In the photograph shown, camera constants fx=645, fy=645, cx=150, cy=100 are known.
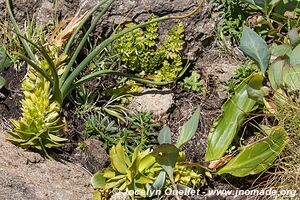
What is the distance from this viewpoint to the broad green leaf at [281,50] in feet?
10.9

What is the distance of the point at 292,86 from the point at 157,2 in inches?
35.0

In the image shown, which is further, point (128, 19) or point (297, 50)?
point (128, 19)

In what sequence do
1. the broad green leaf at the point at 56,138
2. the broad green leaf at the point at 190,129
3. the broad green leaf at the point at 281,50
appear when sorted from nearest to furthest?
the broad green leaf at the point at 190,129
the broad green leaf at the point at 56,138
the broad green leaf at the point at 281,50

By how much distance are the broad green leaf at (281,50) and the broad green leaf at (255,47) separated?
16 cm

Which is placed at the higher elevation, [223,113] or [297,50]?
[297,50]

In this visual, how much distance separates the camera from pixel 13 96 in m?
3.35

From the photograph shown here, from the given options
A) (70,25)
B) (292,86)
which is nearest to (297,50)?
(292,86)

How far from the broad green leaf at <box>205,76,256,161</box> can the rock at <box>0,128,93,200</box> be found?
633 millimetres

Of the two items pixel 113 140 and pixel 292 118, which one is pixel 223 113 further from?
pixel 113 140

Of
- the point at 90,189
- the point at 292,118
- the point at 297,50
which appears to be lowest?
the point at 90,189

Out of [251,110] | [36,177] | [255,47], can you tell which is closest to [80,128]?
[36,177]

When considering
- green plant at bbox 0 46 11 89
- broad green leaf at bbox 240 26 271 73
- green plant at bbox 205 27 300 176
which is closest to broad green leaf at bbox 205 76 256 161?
green plant at bbox 205 27 300 176

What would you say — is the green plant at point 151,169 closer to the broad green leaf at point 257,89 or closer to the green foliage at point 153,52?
the broad green leaf at point 257,89

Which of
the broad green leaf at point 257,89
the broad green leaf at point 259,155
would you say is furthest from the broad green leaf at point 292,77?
the broad green leaf at point 259,155
